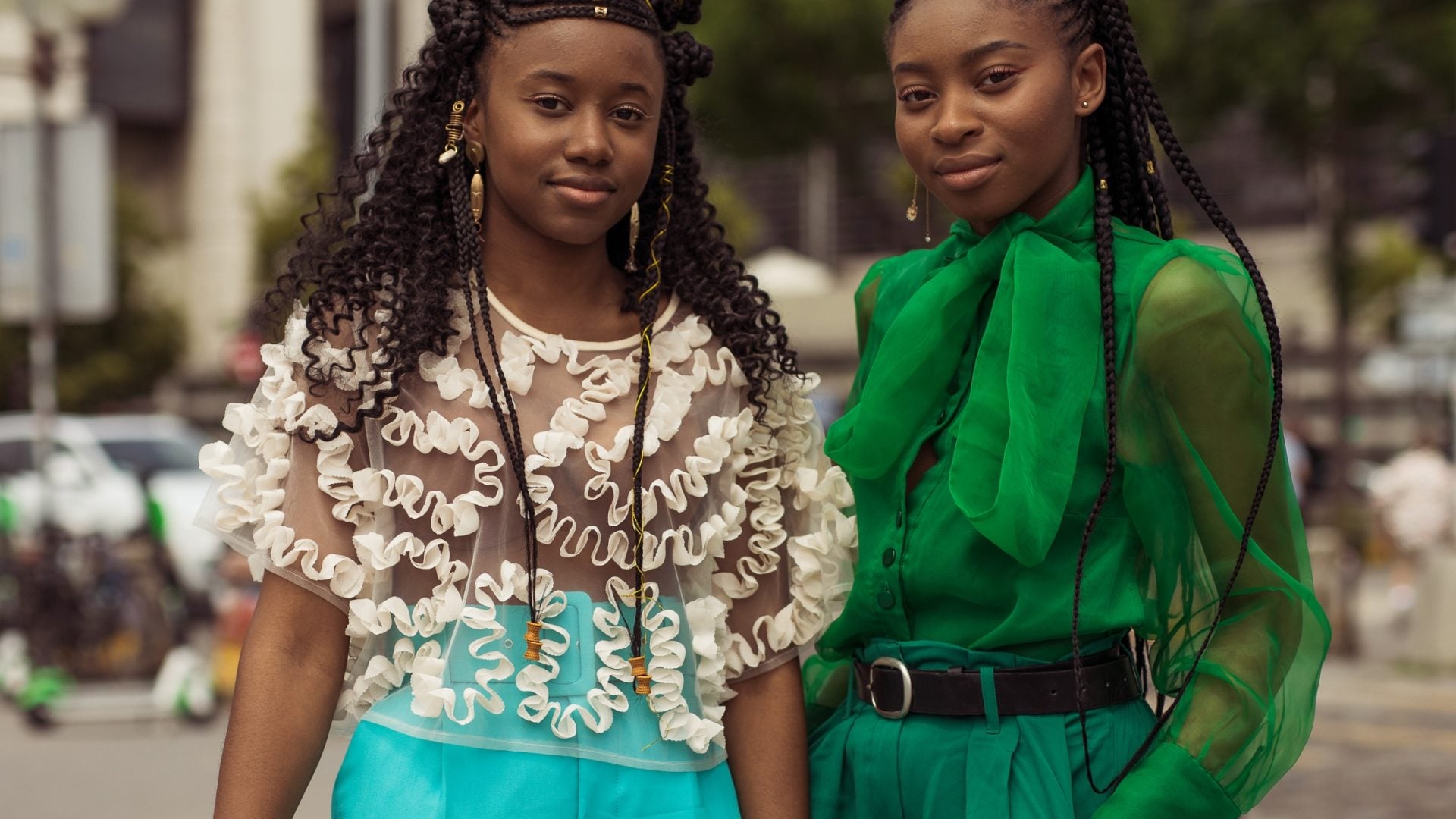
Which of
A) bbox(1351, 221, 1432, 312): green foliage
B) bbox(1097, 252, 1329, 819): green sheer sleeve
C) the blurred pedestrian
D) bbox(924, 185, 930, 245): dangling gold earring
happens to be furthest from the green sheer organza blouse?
bbox(1351, 221, 1432, 312): green foliage

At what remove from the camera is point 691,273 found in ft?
9.09

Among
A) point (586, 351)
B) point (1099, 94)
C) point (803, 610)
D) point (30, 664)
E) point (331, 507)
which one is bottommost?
point (30, 664)

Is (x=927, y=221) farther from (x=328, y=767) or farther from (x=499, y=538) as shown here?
(x=328, y=767)

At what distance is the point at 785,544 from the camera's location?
2.76m

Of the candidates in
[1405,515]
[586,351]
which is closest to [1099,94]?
[586,351]

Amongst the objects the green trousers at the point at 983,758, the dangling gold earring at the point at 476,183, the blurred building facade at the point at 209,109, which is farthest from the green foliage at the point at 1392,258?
the dangling gold earring at the point at 476,183

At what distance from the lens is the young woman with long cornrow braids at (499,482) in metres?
2.42

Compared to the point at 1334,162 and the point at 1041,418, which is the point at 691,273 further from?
the point at 1334,162

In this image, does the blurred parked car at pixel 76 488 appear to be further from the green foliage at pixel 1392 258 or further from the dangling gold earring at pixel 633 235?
the green foliage at pixel 1392 258

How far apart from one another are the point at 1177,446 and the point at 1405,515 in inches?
509

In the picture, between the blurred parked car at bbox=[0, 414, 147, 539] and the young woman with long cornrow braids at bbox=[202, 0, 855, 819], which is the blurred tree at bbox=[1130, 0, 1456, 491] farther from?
the young woman with long cornrow braids at bbox=[202, 0, 855, 819]

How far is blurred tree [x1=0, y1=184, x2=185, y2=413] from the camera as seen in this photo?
110ft

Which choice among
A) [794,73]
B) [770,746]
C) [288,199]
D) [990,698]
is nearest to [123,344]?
[288,199]

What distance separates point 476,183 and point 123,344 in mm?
34667
